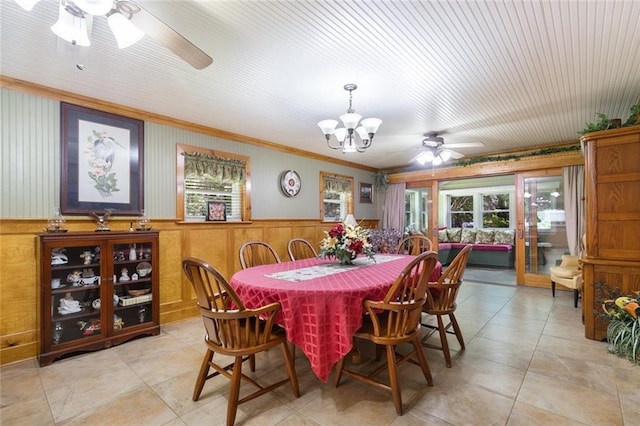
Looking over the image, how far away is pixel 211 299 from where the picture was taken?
1.83 metres

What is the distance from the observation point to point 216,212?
4.06 meters

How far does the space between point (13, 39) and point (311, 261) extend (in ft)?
9.42

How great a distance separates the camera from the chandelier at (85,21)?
4.45 feet

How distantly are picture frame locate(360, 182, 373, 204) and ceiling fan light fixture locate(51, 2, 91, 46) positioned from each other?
222 inches

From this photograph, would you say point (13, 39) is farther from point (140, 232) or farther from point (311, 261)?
point (311, 261)

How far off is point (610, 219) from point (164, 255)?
4759mm

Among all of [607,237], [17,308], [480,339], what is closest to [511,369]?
[480,339]

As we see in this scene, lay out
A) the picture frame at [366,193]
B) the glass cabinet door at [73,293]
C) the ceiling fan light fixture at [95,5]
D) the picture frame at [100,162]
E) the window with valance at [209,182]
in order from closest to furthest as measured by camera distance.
→ the ceiling fan light fixture at [95,5] → the glass cabinet door at [73,293] → the picture frame at [100,162] → the window with valance at [209,182] → the picture frame at [366,193]

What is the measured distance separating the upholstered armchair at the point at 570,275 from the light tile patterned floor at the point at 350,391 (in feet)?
4.15

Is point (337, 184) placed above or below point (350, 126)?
below

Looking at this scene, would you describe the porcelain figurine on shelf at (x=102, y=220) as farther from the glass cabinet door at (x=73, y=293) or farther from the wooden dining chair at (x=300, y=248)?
the wooden dining chair at (x=300, y=248)

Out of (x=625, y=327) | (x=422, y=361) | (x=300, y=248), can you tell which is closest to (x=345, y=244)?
(x=422, y=361)

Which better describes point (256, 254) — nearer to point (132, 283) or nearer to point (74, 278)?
point (132, 283)

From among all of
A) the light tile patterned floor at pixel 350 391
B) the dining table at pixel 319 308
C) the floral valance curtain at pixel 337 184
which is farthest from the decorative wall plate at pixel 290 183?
the dining table at pixel 319 308
